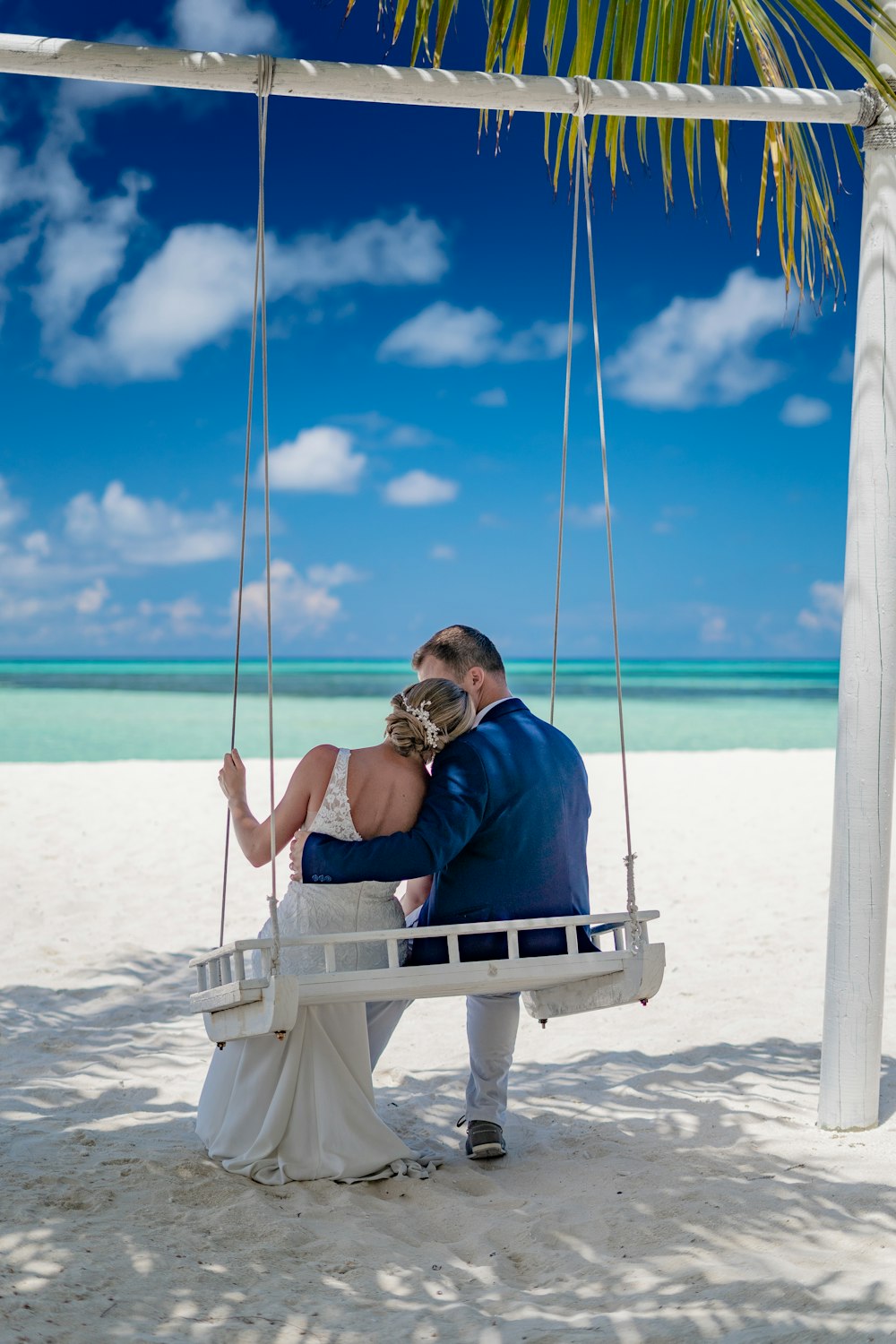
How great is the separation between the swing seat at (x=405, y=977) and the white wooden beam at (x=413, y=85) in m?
2.08

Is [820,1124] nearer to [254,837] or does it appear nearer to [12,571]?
[254,837]

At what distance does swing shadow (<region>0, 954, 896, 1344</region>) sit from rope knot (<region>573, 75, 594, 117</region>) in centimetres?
296

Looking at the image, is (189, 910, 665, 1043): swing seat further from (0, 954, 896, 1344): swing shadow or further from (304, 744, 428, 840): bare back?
(0, 954, 896, 1344): swing shadow

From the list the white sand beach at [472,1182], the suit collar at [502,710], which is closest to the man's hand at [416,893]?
the suit collar at [502,710]

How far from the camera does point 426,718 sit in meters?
3.25

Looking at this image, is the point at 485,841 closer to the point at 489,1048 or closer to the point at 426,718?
the point at 426,718

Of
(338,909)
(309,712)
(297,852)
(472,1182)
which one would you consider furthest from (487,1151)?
(309,712)

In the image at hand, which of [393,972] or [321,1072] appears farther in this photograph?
[321,1072]

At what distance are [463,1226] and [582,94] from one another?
3.03 meters

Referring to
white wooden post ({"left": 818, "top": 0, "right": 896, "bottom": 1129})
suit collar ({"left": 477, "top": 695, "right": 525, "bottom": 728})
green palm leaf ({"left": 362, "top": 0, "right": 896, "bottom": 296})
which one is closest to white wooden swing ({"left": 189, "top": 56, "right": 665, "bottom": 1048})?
suit collar ({"left": 477, "top": 695, "right": 525, "bottom": 728})

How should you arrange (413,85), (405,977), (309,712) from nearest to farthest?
(405,977), (413,85), (309,712)

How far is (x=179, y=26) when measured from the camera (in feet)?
143

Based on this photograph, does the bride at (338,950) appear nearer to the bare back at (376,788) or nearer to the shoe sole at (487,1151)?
the bare back at (376,788)

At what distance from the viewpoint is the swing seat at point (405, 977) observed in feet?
9.17
